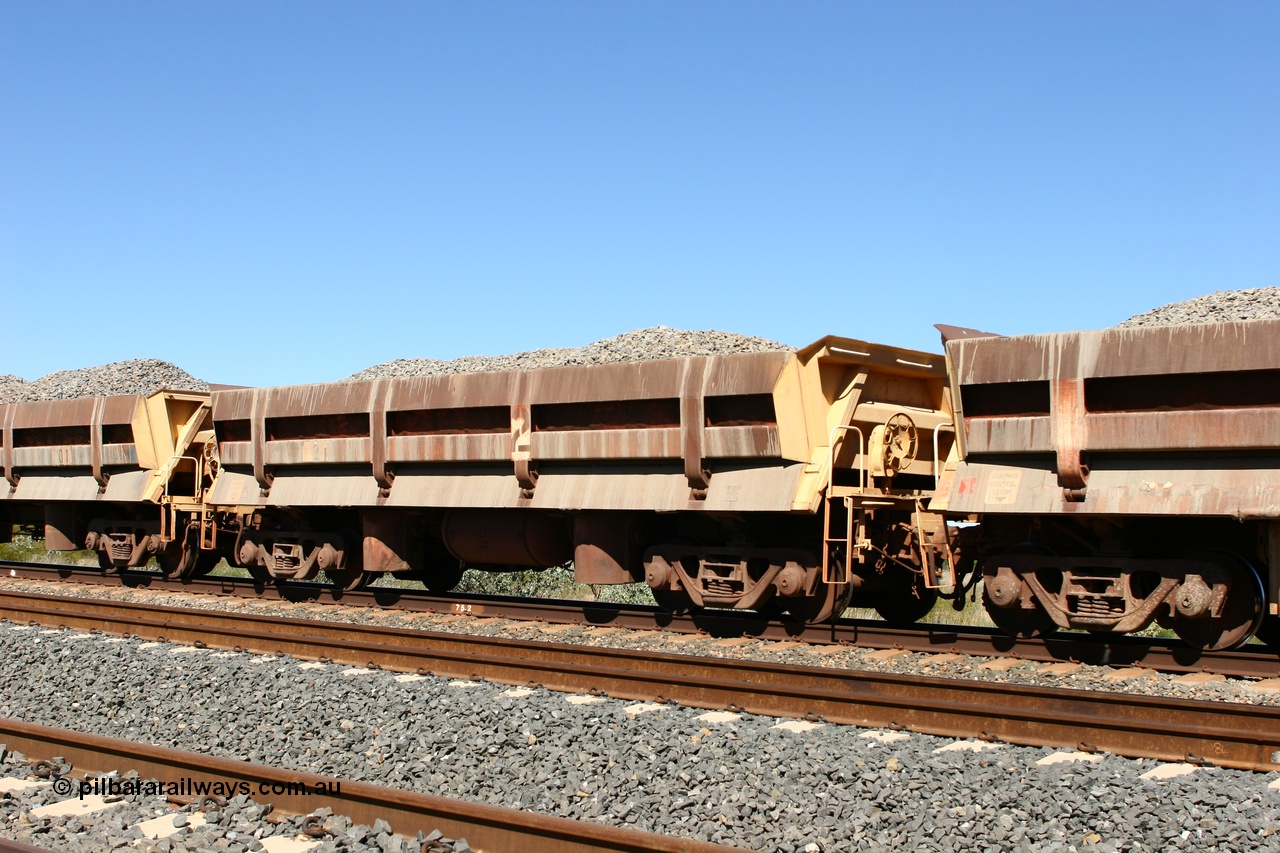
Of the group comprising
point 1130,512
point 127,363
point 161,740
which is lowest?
point 161,740

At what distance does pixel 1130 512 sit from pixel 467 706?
5092 millimetres

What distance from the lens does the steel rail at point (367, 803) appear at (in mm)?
4848

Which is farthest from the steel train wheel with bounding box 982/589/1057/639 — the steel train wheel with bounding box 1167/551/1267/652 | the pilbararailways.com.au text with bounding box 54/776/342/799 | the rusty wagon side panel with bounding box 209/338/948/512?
the pilbararailways.com.au text with bounding box 54/776/342/799

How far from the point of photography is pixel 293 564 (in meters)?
15.4

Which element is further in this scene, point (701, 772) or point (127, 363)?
point (127, 363)

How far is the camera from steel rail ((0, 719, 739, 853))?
15.9ft

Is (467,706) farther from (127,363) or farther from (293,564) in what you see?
(127,363)

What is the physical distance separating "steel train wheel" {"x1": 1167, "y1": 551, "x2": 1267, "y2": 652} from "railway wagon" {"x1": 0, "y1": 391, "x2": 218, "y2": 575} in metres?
12.4

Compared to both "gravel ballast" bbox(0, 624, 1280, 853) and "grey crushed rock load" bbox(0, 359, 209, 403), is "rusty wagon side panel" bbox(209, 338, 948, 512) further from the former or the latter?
"grey crushed rock load" bbox(0, 359, 209, 403)

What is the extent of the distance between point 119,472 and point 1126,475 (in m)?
14.2

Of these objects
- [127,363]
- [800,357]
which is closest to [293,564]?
[800,357]

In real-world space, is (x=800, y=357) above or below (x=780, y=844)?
above

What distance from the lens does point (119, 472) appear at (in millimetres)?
17641

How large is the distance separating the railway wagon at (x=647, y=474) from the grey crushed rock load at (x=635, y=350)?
4483mm
